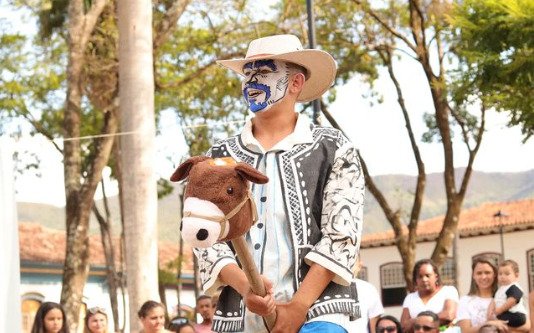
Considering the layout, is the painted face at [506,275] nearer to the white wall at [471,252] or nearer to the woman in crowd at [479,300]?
the woman in crowd at [479,300]

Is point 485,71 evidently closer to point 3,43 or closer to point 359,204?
point 359,204

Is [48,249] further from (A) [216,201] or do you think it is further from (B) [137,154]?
(A) [216,201]

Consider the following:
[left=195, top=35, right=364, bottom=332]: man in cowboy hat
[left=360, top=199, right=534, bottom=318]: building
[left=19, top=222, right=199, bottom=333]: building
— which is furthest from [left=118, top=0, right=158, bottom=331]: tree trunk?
[left=19, top=222, right=199, bottom=333]: building

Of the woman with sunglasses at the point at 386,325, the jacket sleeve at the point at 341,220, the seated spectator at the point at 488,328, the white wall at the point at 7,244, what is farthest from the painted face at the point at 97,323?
the jacket sleeve at the point at 341,220

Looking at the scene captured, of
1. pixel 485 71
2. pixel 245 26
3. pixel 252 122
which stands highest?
pixel 245 26

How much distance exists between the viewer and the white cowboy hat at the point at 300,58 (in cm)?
462

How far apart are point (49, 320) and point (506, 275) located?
397 centimetres

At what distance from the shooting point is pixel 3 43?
2803cm

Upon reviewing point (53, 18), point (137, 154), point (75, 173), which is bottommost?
point (137, 154)

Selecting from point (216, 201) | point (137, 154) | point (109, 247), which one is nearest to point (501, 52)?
point (137, 154)

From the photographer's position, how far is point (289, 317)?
4.24m

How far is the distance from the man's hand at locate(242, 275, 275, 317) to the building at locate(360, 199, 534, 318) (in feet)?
138

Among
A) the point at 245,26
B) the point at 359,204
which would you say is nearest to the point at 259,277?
the point at 359,204

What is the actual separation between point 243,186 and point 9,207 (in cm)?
178
